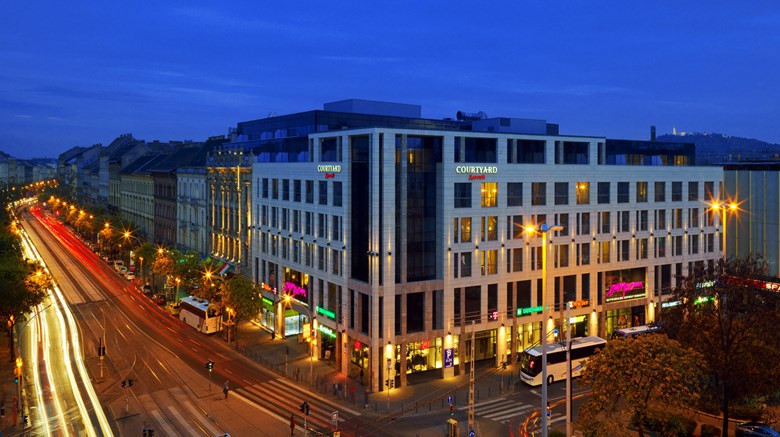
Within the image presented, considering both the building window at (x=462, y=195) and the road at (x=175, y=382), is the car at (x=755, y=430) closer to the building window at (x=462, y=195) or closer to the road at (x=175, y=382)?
the road at (x=175, y=382)

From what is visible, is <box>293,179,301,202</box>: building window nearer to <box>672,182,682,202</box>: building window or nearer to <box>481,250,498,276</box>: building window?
<box>481,250,498,276</box>: building window

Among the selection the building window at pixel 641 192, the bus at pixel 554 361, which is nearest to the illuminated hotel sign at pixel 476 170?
the bus at pixel 554 361

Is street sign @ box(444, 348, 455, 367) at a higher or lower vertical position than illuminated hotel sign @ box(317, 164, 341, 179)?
lower

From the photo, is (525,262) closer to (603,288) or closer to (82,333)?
(603,288)

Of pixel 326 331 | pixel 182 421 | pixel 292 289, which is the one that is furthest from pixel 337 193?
A: pixel 182 421

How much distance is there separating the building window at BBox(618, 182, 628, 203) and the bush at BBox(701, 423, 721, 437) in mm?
30724

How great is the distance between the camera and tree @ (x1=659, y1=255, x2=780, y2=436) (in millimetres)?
41625

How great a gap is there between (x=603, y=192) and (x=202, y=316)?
154ft

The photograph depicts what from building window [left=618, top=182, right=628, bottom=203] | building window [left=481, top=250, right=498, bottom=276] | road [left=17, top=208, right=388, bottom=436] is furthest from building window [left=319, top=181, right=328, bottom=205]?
building window [left=618, top=182, right=628, bottom=203]

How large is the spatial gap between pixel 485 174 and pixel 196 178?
58018 mm

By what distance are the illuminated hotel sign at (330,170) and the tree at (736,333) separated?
3118 cm

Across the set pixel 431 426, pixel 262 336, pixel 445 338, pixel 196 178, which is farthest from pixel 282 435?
pixel 196 178

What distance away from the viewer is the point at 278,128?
8744 cm

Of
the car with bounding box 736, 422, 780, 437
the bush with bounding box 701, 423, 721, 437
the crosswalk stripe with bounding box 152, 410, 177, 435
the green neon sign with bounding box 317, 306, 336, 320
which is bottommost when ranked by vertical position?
the crosswalk stripe with bounding box 152, 410, 177, 435
